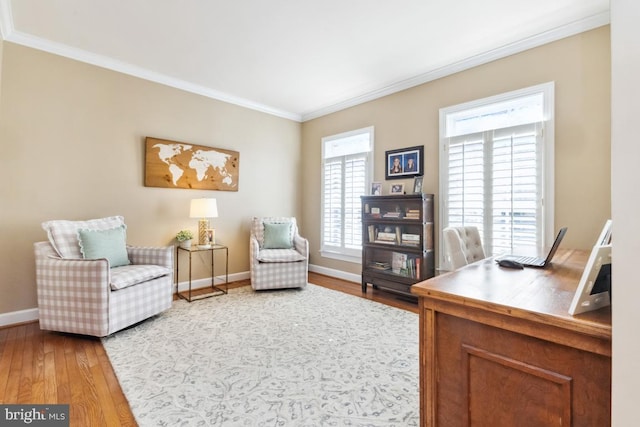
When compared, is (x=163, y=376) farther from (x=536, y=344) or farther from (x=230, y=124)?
(x=230, y=124)

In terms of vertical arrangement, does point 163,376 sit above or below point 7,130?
below

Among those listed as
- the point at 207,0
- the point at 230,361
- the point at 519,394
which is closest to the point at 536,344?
the point at 519,394

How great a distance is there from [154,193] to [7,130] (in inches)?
54.5

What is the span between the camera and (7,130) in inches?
110

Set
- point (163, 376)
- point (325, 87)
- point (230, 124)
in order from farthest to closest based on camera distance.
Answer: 1. point (230, 124)
2. point (325, 87)
3. point (163, 376)

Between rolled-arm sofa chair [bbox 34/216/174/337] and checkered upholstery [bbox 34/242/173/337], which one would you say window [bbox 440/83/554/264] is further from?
checkered upholstery [bbox 34/242/173/337]

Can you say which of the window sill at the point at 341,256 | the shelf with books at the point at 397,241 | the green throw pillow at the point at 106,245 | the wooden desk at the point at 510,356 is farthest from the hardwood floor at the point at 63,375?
the window sill at the point at 341,256

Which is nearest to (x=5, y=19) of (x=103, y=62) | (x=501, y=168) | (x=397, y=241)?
(x=103, y=62)

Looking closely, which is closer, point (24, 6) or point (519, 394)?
point (519, 394)

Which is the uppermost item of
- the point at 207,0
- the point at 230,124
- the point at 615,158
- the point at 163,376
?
the point at 207,0

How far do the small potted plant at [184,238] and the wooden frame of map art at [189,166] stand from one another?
2.06 feet

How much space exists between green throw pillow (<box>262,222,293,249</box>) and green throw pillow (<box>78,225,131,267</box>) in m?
1.72

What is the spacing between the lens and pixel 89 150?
3244 mm

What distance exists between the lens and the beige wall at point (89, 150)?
2852 mm
